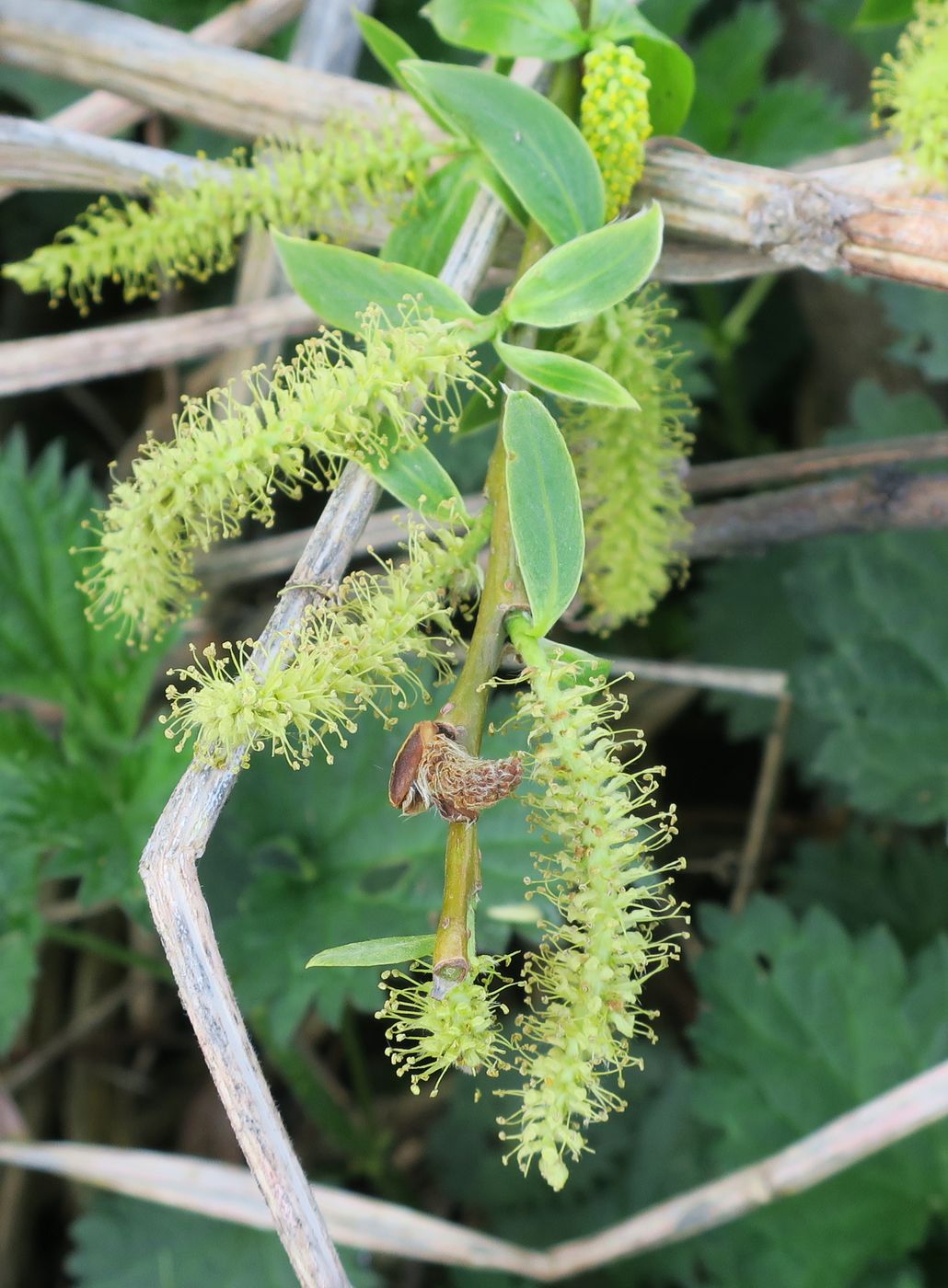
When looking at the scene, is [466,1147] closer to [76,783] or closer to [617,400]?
[76,783]

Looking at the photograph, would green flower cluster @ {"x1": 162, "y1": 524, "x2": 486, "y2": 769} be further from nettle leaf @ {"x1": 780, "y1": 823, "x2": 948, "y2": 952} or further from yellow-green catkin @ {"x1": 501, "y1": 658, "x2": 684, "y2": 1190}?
nettle leaf @ {"x1": 780, "y1": 823, "x2": 948, "y2": 952}

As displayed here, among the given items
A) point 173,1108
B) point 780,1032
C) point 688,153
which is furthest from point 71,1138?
point 688,153

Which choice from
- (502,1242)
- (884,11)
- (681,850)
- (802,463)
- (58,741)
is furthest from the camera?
(681,850)

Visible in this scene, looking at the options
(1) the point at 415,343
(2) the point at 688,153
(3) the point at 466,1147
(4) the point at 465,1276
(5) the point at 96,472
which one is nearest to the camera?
(1) the point at 415,343

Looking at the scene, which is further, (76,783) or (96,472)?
(96,472)

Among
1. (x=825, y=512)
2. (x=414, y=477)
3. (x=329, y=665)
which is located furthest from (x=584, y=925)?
(x=825, y=512)

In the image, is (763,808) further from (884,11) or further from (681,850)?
(884,11)
